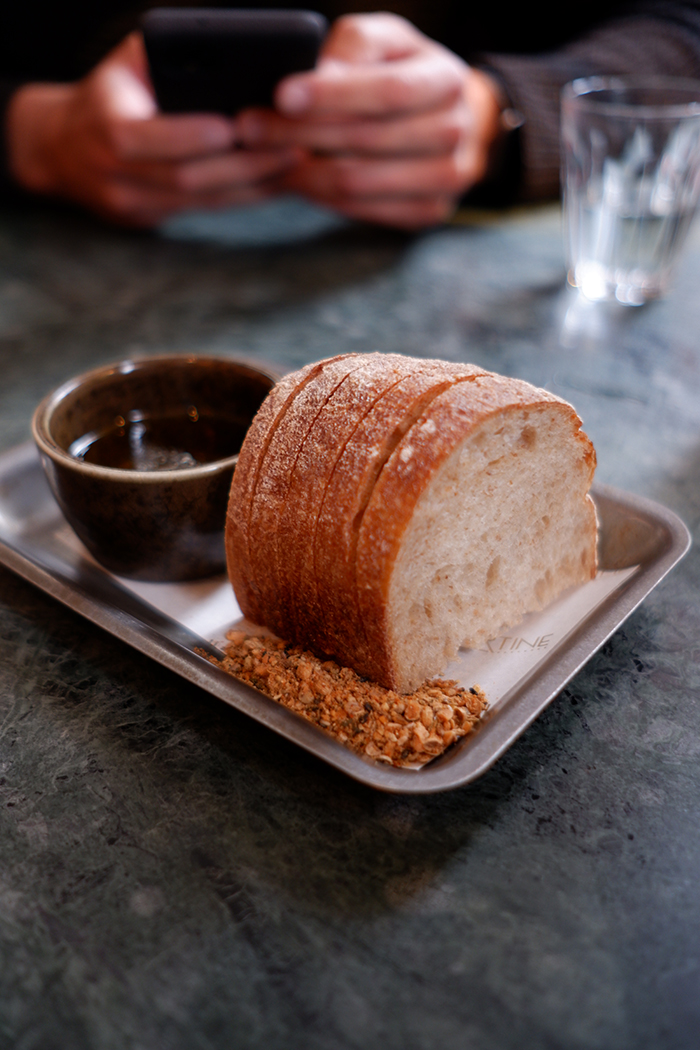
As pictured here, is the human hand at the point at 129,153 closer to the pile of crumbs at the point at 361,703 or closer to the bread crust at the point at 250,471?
the bread crust at the point at 250,471

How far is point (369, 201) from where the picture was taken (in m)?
2.40

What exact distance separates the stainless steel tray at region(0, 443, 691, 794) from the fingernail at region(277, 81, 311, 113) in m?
1.27

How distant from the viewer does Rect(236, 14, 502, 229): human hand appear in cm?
215

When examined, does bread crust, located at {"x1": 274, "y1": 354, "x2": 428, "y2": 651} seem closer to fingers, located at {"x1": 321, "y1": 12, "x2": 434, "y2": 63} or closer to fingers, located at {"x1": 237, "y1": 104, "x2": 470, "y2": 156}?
fingers, located at {"x1": 237, "y1": 104, "x2": 470, "y2": 156}

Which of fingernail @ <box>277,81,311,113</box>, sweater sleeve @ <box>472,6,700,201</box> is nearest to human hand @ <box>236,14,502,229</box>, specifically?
fingernail @ <box>277,81,311,113</box>

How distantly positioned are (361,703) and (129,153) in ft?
6.57

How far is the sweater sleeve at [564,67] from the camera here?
8.10 feet

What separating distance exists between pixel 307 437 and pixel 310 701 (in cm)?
28

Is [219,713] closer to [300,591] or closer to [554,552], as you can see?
[300,591]

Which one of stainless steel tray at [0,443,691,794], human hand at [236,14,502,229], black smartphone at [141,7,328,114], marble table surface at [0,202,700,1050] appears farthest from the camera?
human hand at [236,14,502,229]

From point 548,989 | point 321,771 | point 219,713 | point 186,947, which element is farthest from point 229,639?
point 548,989

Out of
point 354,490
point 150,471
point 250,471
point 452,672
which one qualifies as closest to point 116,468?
point 150,471

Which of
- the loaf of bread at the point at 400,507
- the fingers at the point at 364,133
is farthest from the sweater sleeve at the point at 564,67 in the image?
the loaf of bread at the point at 400,507

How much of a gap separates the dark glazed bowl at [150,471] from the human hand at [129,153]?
131 cm
